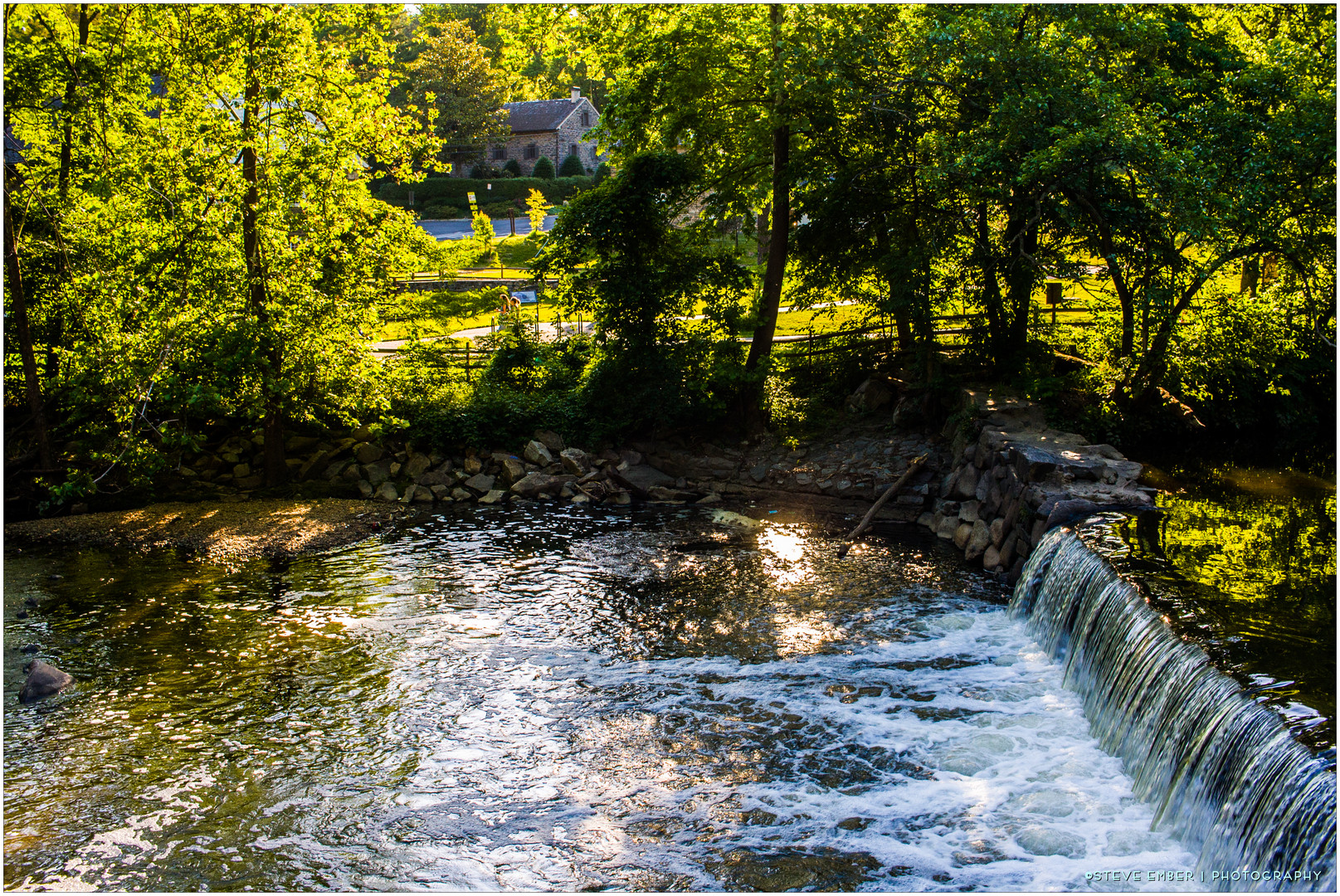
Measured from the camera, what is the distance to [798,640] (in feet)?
41.7

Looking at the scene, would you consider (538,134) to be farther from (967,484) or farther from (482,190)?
(967,484)

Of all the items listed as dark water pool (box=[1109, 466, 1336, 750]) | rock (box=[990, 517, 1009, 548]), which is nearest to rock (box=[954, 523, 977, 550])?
rock (box=[990, 517, 1009, 548])

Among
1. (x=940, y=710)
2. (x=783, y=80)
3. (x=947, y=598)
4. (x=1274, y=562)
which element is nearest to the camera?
(x=940, y=710)

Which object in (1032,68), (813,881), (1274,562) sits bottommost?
(813,881)

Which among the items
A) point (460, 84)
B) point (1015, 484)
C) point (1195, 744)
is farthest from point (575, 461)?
point (460, 84)

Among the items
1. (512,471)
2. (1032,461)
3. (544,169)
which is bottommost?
(512,471)

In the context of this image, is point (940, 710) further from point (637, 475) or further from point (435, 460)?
point (435, 460)

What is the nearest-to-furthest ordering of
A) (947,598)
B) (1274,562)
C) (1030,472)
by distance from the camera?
(1274,562) < (947,598) < (1030,472)

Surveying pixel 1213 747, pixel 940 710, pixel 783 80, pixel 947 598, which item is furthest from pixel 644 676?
pixel 783 80

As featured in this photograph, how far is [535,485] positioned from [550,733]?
9.61 meters

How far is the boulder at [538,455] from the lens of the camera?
20.2 metres

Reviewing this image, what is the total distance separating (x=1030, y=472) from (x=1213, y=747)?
7.33m

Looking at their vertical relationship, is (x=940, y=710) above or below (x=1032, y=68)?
below

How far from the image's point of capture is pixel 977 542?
51.8ft
